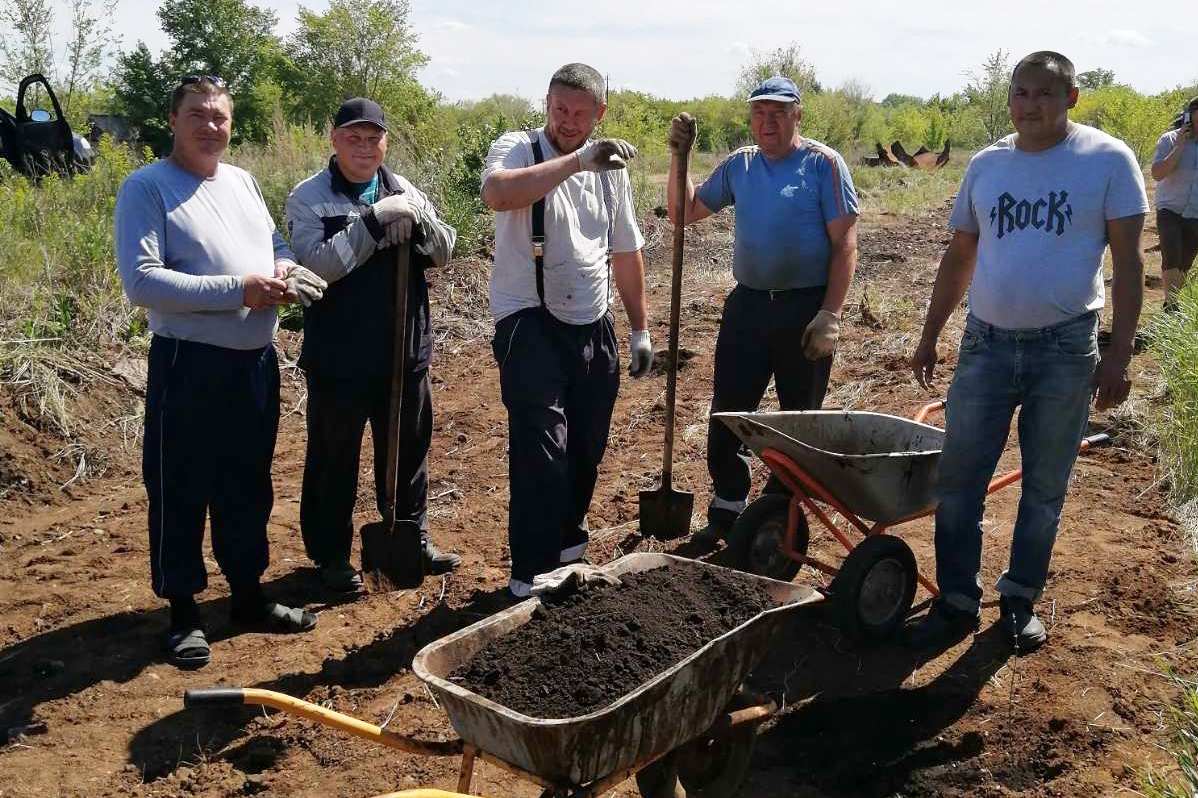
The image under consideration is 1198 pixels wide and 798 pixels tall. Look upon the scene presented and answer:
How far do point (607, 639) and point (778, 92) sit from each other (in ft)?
8.62

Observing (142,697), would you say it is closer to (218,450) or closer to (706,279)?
(218,450)

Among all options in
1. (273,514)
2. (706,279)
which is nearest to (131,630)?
(273,514)

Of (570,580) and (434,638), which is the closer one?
(570,580)

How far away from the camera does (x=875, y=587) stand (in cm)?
395

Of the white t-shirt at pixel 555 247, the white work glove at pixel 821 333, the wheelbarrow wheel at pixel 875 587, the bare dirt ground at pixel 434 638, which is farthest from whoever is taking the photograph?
the white work glove at pixel 821 333

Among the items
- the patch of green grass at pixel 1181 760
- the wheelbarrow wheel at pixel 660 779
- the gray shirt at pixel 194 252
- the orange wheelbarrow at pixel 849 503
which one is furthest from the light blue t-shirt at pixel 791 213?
the wheelbarrow wheel at pixel 660 779

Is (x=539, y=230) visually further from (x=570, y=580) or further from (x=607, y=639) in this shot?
(x=607, y=639)

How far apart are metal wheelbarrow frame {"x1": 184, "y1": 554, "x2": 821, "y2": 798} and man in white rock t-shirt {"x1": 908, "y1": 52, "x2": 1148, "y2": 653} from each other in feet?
4.21

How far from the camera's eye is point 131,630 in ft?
13.9

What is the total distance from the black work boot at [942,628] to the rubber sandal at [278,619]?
2376mm

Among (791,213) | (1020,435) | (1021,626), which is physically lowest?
(1021,626)

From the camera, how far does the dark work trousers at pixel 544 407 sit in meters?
4.05

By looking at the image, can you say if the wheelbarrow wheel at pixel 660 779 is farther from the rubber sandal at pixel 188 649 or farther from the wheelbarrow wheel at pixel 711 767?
the rubber sandal at pixel 188 649

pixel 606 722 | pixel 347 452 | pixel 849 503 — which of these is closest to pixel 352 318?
pixel 347 452
